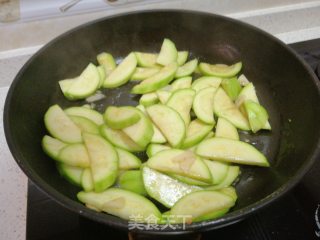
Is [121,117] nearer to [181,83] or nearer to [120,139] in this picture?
[120,139]

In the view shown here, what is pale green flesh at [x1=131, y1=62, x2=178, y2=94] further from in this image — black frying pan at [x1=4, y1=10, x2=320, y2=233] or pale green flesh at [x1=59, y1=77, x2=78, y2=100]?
pale green flesh at [x1=59, y1=77, x2=78, y2=100]

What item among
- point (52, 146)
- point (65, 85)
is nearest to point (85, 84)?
point (65, 85)

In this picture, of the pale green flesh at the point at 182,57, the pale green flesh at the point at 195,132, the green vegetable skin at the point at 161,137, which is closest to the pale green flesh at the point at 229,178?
the green vegetable skin at the point at 161,137

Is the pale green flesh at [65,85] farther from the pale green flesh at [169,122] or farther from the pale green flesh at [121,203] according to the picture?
the pale green flesh at [121,203]

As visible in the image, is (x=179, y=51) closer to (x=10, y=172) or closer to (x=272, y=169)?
(x=272, y=169)

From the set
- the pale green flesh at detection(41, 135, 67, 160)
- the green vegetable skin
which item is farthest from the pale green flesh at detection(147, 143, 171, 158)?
the pale green flesh at detection(41, 135, 67, 160)

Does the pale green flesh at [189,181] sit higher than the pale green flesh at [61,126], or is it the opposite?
the pale green flesh at [61,126]

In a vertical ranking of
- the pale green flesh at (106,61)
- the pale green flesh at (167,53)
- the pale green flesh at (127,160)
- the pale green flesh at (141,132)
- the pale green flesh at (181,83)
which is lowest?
the pale green flesh at (127,160)

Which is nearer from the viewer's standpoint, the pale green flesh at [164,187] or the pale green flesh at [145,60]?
the pale green flesh at [164,187]

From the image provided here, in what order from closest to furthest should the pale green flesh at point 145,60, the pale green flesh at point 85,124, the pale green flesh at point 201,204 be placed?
the pale green flesh at point 201,204, the pale green flesh at point 85,124, the pale green flesh at point 145,60
